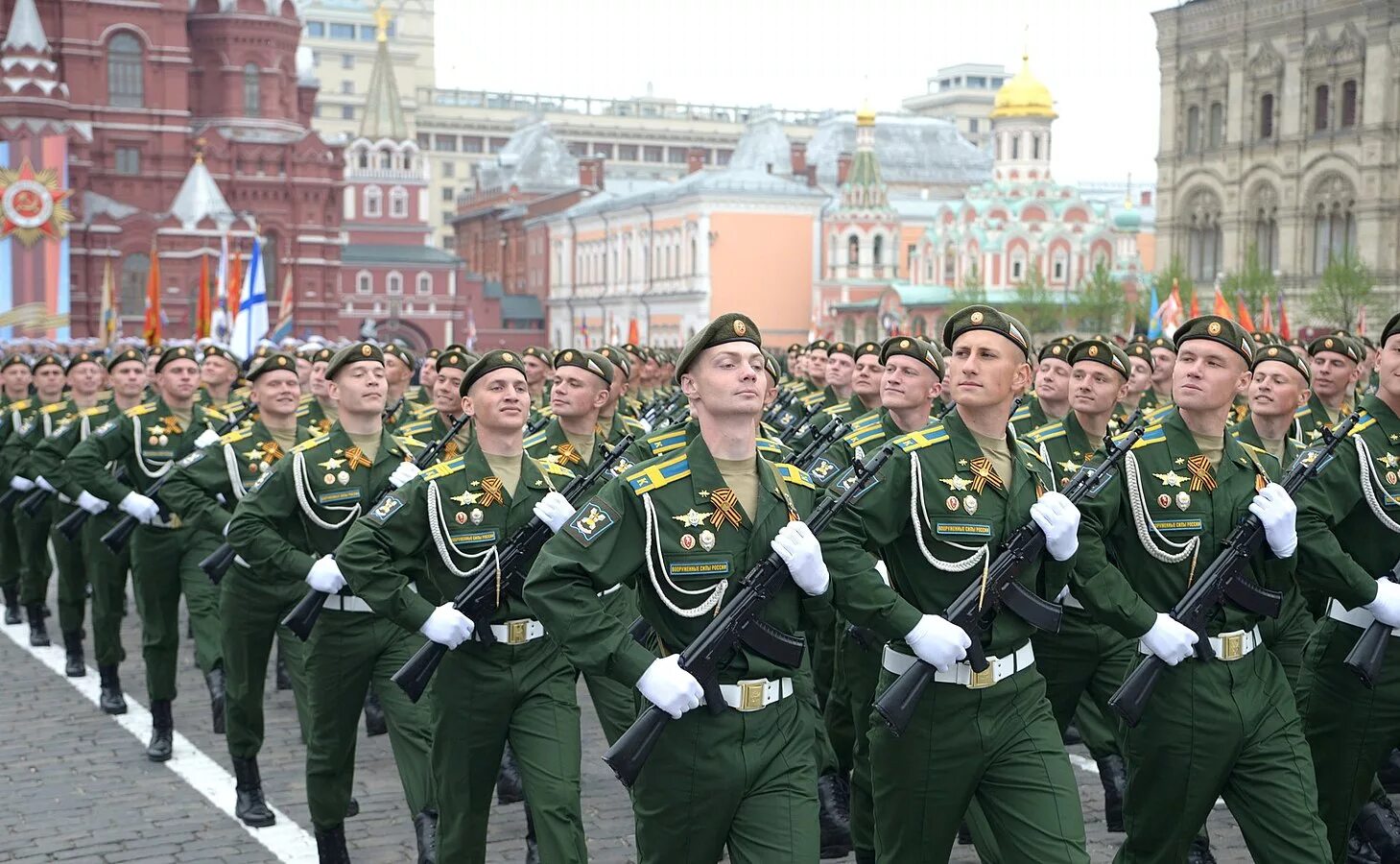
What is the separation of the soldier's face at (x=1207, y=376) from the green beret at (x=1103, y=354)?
225 centimetres

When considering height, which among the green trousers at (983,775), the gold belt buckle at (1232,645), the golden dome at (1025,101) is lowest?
the green trousers at (983,775)

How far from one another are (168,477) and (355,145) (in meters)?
79.5

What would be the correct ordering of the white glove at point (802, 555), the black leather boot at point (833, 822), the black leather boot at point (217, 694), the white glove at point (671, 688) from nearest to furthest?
1. the white glove at point (671, 688)
2. the white glove at point (802, 555)
3. the black leather boot at point (833, 822)
4. the black leather boot at point (217, 694)

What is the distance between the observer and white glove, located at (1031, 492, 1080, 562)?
5.24 metres

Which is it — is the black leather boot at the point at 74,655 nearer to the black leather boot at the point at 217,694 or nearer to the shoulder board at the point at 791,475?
the black leather boot at the point at 217,694

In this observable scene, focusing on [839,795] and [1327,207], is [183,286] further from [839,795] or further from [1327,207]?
[839,795]

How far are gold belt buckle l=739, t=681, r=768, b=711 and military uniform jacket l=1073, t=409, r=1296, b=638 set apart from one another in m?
1.23

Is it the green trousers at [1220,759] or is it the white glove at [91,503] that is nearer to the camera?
the green trousers at [1220,759]

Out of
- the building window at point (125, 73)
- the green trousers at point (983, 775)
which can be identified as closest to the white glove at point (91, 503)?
the green trousers at point (983, 775)

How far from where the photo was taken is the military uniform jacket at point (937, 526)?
5.26 metres

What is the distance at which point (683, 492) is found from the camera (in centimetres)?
509

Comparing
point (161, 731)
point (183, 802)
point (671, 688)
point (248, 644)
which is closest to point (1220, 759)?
point (671, 688)

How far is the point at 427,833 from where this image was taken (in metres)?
6.99

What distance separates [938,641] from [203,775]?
5.53 m
